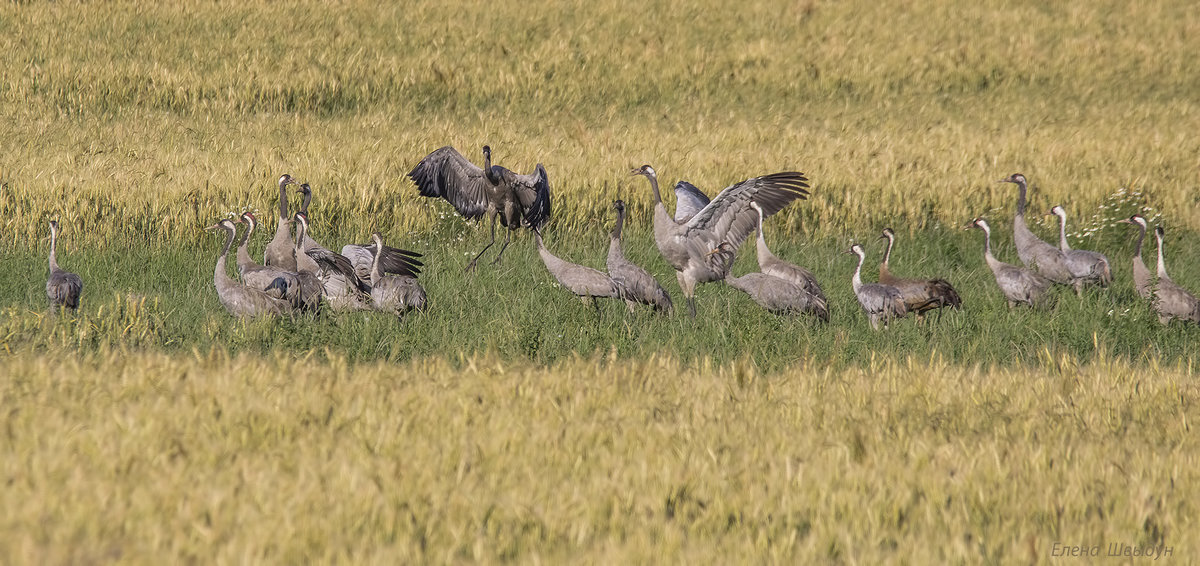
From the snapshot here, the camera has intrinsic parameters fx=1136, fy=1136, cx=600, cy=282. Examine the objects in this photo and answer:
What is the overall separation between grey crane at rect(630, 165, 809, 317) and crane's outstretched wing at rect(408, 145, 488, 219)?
233 cm

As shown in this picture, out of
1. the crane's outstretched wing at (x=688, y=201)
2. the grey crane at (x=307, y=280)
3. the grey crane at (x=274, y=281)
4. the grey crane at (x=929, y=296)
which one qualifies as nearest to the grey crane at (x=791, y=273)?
the grey crane at (x=929, y=296)

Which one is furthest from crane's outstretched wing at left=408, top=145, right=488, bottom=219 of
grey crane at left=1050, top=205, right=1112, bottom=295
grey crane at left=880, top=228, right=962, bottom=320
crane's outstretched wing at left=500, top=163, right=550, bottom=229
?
grey crane at left=1050, top=205, right=1112, bottom=295

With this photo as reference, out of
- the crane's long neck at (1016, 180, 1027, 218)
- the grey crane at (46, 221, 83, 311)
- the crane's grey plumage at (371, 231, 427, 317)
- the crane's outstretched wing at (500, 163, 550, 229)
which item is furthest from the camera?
the crane's outstretched wing at (500, 163, 550, 229)

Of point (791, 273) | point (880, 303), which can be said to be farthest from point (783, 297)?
point (880, 303)

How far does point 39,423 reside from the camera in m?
4.96

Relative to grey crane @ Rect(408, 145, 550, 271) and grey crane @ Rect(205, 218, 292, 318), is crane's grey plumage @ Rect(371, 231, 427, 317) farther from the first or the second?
grey crane @ Rect(408, 145, 550, 271)

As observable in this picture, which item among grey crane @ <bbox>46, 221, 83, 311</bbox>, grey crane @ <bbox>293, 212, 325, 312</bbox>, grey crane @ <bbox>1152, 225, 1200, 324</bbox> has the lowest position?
grey crane @ <bbox>46, 221, 83, 311</bbox>

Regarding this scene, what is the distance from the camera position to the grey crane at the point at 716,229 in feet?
34.8

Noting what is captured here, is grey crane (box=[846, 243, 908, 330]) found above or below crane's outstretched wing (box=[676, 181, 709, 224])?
below

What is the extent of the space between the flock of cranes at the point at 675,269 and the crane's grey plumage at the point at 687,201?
20 millimetres

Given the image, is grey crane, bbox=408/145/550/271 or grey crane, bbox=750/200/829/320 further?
grey crane, bbox=408/145/550/271

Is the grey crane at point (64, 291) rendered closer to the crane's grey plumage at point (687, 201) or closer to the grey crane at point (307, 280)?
the grey crane at point (307, 280)

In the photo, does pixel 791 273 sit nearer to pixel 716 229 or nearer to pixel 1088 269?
pixel 716 229

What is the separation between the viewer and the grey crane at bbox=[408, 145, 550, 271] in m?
12.1
